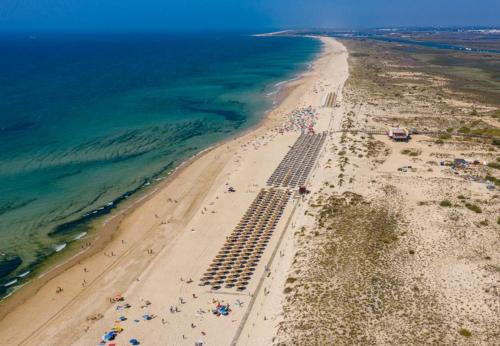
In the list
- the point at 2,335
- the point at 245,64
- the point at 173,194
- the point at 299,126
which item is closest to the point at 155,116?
the point at 299,126

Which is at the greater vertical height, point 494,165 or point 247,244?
point 494,165

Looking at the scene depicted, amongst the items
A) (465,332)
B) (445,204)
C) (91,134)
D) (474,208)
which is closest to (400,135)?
(445,204)

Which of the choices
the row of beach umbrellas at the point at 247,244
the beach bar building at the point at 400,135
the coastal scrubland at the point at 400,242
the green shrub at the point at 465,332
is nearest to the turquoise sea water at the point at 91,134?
the row of beach umbrellas at the point at 247,244

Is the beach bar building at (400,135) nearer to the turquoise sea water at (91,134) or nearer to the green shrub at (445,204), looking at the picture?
the green shrub at (445,204)

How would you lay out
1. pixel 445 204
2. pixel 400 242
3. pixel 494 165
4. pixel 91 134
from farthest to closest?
pixel 91 134, pixel 494 165, pixel 445 204, pixel 400 242

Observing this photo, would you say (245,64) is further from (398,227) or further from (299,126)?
(398,227)

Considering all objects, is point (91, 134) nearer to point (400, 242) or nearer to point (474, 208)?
point (400, 242)

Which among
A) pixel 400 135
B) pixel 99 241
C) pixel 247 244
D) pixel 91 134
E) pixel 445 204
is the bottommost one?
pixel 99 241

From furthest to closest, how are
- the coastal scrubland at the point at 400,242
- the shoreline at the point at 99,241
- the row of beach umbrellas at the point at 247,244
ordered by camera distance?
the shoreline at the point at 99,241, the row of beach umbrellas at the point at 247,244, the coastal scrubland at the point at 400,242
